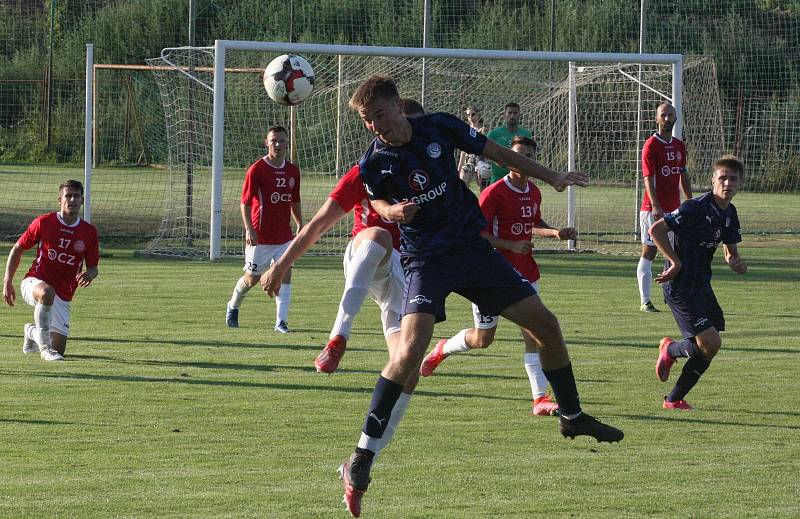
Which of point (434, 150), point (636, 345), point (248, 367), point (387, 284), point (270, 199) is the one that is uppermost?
point (434, 150)

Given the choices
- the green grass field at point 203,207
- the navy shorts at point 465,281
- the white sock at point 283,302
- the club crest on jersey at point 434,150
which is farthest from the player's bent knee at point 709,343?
the green grass field at point 203,207

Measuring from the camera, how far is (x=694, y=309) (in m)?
8.91

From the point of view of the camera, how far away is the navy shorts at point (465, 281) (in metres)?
6.29

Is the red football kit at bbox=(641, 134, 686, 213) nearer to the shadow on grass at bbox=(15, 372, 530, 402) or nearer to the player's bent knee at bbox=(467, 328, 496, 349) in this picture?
the shadow on grass at bbox=(15, 372, 530, 402)

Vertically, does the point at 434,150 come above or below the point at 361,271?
above

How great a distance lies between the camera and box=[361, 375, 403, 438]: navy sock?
604cm

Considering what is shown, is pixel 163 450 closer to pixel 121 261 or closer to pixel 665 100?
pixel 121 261

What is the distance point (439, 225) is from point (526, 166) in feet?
1.73

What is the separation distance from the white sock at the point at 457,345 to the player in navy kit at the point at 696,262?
1441 mm

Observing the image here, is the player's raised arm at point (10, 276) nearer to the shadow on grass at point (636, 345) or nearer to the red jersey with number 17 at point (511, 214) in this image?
the red jersey with number 17 at point (511, 214)

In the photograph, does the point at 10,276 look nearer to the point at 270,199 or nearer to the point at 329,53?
the point at 270,199

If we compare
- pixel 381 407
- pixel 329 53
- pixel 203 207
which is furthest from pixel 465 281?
pixel 203 207

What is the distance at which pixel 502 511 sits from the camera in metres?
6.21

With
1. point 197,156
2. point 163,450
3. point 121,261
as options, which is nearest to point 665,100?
point 197,156
